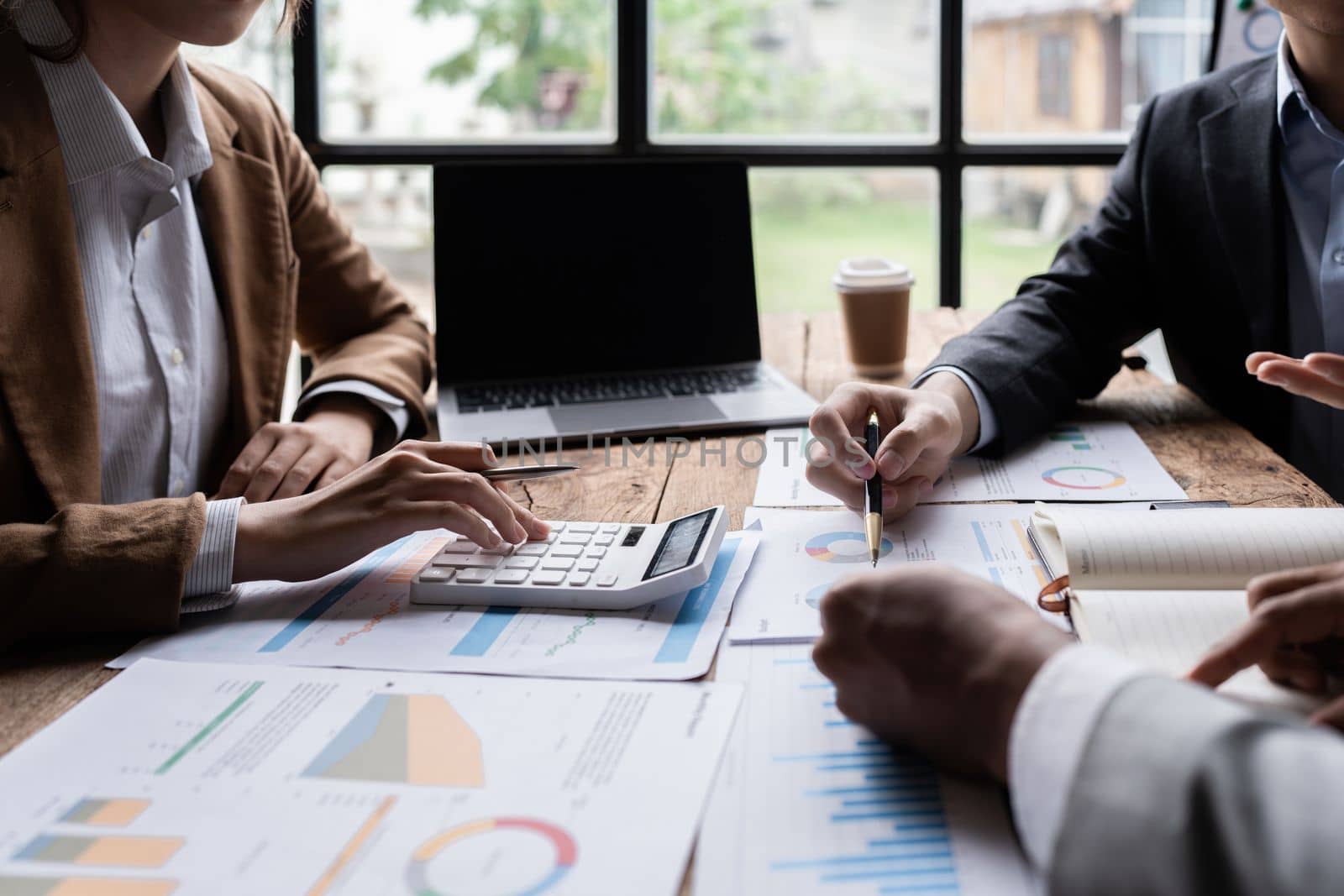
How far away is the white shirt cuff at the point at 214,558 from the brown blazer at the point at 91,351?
2cm

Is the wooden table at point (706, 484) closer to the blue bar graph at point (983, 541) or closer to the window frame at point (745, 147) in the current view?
the blue bar graph at point (983, 541)

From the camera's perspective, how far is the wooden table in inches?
29.4

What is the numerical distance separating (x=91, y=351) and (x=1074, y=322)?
110 cm

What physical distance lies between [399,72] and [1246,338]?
6.61 ft

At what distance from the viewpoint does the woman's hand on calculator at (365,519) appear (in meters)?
0.90

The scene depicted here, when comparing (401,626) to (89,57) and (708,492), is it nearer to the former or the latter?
(708,492)

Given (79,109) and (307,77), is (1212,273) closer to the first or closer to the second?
(79,109)

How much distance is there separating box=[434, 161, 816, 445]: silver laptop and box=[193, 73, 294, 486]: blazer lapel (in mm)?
209

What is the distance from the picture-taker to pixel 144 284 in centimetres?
122

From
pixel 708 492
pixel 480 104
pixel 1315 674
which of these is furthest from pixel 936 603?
pixel 480 104

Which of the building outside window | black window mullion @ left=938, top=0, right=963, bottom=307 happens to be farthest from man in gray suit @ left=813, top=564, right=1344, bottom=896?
black window mullion @ left=938, top=0, right=963, bottom=307

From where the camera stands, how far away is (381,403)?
1347mm

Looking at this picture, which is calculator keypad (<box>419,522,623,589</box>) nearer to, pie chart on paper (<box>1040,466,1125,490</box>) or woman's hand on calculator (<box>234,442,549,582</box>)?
woman's hand on calculator (<box>234,442,549,582</box>)

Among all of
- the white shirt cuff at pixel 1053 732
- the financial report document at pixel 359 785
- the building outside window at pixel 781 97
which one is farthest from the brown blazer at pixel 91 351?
the building outside window at pixel 781 97
